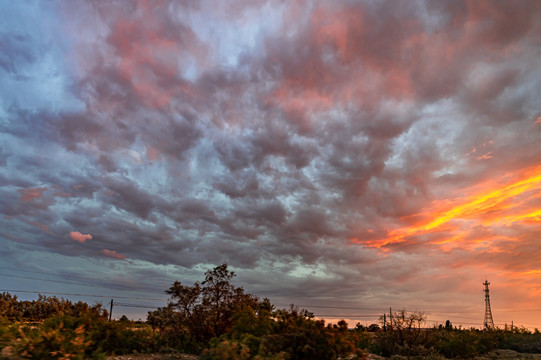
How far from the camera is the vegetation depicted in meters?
9.41

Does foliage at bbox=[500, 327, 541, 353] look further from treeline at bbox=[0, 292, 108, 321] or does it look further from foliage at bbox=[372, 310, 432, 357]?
treeline at bbox=[0, 292, 108, 321]

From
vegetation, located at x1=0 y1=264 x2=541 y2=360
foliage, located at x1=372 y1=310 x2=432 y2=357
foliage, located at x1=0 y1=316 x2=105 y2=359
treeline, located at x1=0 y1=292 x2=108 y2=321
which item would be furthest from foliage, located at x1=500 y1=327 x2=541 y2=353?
treeline, located at x1=0 y1=292 x2=108 y2=321

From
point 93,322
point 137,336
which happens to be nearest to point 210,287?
point 137,336

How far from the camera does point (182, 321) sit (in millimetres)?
18109

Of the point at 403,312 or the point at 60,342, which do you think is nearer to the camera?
the point at 60,342

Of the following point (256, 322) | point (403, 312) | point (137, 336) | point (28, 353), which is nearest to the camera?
point (28, 353)

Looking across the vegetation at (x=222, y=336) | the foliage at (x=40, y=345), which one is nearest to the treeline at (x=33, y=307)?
the vegetation at (x=222, y=336)

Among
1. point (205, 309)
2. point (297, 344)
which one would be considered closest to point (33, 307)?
point (205, 309)

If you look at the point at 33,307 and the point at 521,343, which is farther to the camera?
the point at 33,307

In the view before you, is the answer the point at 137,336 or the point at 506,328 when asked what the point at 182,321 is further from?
the point at 506,328

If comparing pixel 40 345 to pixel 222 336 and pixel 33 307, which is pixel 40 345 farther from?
pixel 33 307

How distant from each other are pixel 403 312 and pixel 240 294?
13.4 meters

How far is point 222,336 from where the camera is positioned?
37.7 feet

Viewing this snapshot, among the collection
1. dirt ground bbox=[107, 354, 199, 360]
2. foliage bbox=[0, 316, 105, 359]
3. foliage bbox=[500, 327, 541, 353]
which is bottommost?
foliage bbox=[500, 327, 541, 353]
